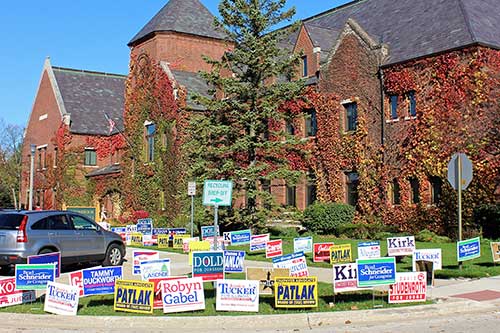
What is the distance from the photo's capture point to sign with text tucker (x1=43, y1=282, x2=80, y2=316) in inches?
407

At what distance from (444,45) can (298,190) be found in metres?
11.4

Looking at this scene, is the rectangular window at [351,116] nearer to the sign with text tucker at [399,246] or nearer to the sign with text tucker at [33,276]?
the sign with text tucker at [399,246]

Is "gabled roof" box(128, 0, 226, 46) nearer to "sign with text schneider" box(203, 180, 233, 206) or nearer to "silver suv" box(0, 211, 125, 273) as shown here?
"silver suv" box(0, 211, 125, 273)

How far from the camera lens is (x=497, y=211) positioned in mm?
23250

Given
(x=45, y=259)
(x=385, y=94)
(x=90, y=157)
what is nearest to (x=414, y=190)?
(x=385, y=94)

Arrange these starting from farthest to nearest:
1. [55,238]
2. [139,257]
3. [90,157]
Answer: [90,157] < [55,238] < [139,257]

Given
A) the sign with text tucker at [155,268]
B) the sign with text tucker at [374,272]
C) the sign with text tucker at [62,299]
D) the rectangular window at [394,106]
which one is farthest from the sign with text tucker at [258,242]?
the rectangular window at [394,106]

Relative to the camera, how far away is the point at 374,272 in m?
10.9

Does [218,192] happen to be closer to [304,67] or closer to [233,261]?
[233,261]

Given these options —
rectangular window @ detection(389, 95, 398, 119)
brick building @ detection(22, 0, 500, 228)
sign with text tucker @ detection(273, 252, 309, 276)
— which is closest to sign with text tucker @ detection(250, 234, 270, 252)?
sign with text tucker @ detection(273, 252, 309, 276)

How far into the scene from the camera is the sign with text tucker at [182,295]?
10367mm

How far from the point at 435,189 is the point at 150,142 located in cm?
1993

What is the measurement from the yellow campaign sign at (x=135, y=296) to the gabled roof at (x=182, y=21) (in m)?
32.7

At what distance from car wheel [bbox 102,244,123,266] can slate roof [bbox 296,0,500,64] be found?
55.3 ft
